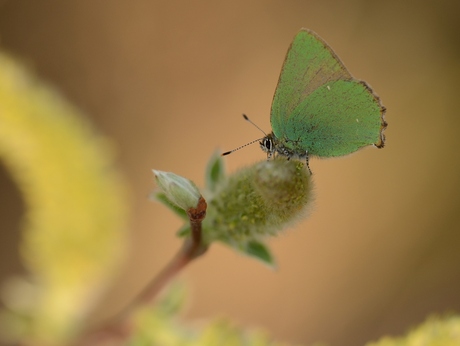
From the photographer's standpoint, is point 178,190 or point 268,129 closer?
point 178,190

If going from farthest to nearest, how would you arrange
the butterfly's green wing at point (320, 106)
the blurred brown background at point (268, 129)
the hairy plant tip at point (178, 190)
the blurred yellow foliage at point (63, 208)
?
the blurred brown background at point (268, 129), the blurred yellow foliage at point (63, 208), the butterfly's green wing at point (320, 106), the hairy plant tip at point (178, 190)

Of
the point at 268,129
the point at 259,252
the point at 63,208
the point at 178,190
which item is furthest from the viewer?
the point at 268,129

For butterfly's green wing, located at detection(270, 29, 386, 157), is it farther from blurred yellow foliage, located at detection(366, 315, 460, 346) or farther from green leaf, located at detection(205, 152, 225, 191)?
blurred yellow foliage, located at detection(366, 315, 460, 346)

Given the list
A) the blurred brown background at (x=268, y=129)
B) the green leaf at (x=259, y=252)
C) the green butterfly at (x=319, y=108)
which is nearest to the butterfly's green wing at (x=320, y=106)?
the green butterfly at (x=319, y=108)

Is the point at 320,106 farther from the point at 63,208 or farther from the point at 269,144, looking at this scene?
the point at 63,208

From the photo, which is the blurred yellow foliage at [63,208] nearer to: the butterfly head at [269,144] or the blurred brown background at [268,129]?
the butterfly head at [269,144]

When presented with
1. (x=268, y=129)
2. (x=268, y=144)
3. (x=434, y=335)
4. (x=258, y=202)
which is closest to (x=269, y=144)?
(x=268, y=144)
